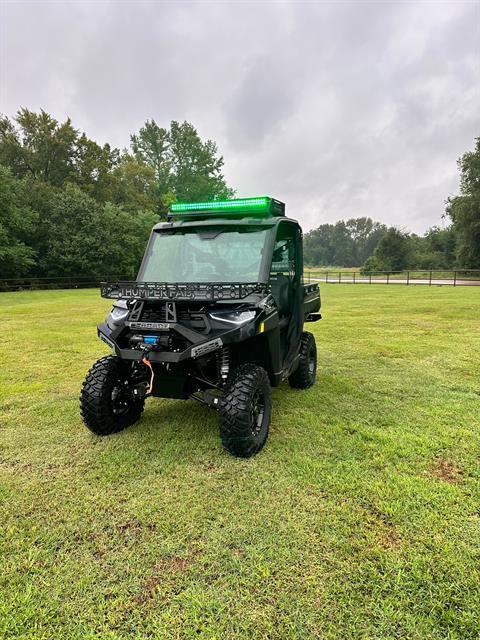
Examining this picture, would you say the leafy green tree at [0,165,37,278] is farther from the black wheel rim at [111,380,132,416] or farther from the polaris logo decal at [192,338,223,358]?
the polaris logo decal at [192,338,223,358]

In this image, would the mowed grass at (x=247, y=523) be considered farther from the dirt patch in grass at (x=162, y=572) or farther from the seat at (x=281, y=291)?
the seat at (x=281, y=291)

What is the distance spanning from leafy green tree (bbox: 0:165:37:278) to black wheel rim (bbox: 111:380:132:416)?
2728 centimetres

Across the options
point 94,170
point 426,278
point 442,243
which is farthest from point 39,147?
point 442,243

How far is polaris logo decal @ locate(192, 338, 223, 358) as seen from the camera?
2.87m

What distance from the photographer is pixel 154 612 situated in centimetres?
178

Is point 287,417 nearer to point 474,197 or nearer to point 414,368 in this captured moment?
point 414,368

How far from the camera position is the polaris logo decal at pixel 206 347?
9.43 ft

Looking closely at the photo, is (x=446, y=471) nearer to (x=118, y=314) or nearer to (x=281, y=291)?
(x=281, y=291)

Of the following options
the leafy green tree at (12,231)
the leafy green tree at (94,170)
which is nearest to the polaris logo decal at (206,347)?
the leafy green tree at (12,231)

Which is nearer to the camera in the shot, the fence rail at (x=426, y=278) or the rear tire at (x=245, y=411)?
the rear tire at (x=245, y=411)

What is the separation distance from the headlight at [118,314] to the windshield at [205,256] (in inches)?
17.9

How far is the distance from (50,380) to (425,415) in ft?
16.2

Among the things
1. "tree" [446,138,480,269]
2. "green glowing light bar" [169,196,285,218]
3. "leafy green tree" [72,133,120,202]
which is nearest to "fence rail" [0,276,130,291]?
"leafy green tree" [72,133,120,202]

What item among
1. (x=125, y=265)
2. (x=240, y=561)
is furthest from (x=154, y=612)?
(x=125, y=265)
